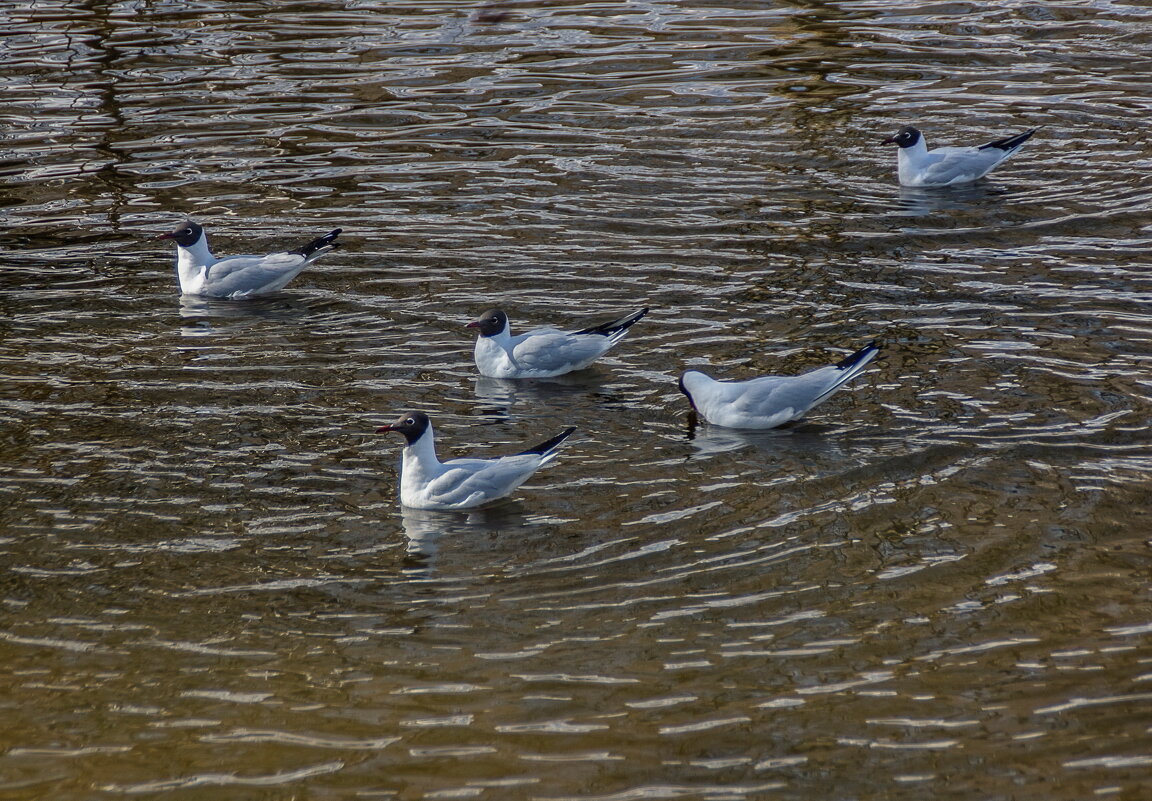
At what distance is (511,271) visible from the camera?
13375 millimetres

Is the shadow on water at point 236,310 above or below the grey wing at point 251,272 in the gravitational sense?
below

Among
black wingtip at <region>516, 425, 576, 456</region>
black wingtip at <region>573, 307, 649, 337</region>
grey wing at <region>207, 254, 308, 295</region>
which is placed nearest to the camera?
black wingtip at <region>516, 425, 576, 456</region>

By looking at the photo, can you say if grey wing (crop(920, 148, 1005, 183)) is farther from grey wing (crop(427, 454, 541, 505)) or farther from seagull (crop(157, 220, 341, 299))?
grey wing (crop(427, 454, 541, 505))

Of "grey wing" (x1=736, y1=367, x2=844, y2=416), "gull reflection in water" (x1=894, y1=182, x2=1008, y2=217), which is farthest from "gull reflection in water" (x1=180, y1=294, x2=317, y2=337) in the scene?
"gull reflection in water" (x1=894, y1=182, x2=1008, y2=217)

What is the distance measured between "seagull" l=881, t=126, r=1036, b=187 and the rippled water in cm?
27

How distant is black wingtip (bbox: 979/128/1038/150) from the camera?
50.6 feet

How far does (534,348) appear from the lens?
36.9 ft

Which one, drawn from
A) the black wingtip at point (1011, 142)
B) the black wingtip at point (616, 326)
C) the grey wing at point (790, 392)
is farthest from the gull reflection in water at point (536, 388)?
the black wingtip at point (1011, 142)

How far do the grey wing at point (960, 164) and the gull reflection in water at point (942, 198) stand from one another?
4.7 inches

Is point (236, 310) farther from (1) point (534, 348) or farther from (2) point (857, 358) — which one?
(2) point (857, 358)

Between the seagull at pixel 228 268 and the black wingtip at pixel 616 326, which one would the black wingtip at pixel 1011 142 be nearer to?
the black wingtip at pixel 616 326

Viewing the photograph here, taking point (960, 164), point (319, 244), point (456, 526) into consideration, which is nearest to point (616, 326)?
point (456, 526)

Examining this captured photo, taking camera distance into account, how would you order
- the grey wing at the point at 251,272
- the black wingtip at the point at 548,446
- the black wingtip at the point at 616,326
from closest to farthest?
the black wingtip at the point at 548,446, the black wingtip at the point at 616,326, the grey wing at the point at 251,272

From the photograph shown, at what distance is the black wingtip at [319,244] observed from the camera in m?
13.3
